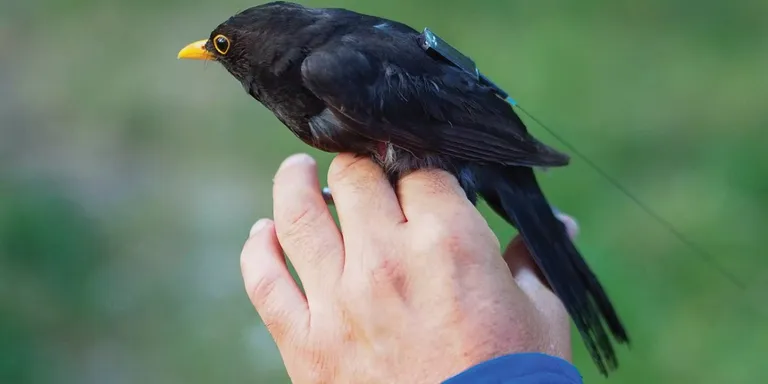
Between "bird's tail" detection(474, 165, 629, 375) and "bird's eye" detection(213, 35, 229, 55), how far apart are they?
0.85 meters

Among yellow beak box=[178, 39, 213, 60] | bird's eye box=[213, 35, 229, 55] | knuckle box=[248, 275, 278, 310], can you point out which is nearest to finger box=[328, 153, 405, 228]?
knuckle box=[248, 275, 278, 310]

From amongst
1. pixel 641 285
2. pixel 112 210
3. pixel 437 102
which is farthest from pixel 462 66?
pixel 112 210

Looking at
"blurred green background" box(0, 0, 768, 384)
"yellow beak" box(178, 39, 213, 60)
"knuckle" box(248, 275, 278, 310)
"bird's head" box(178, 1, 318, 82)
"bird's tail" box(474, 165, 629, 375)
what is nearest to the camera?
"knuckle" box(248, 275, 278, 310)

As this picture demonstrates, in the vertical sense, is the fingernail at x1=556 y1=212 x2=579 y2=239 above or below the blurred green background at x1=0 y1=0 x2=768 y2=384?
above

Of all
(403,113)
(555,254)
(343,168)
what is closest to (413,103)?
(403,113)

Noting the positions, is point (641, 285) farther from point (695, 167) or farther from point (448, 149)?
point (448, 149)

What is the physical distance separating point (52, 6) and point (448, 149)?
4344 mm

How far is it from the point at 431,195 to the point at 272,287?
0.46 metres

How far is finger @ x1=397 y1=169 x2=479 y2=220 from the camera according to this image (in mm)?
1826

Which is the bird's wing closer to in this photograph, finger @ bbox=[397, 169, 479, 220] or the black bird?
the black bird

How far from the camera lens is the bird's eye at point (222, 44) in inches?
94.1

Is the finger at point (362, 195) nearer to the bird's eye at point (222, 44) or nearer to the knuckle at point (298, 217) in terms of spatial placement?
the knuckle at point (298, 217)

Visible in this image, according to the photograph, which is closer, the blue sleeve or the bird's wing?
the blue sleeve

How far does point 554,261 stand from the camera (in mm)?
2152
